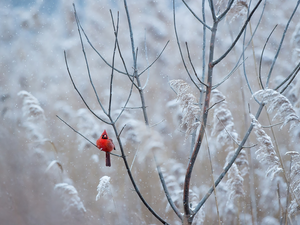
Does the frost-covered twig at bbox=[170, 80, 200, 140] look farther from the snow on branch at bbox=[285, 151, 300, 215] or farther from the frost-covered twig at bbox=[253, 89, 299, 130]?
the snow on branch at bbox=[285, 151, 300, 215]

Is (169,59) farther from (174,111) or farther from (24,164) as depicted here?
(24,164)

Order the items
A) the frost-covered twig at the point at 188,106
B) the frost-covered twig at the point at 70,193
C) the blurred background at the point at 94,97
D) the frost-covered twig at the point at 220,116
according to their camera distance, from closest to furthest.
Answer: the frost-covered twig at the point at 188,106, the frost-covered twig at the point at 220,116, the frost-covered twig at the point at 70,193, the blurred background at the point at 94,97

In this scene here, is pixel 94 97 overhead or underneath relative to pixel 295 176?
overhead

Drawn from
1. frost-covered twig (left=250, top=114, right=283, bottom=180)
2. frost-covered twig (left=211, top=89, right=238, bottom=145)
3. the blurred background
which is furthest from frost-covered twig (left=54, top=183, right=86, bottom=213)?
frost-covered twig (left=250, top=114, right=283, bottom=180)

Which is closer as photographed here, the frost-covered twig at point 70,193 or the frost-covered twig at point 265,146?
the frost-covered twig at point 265,146

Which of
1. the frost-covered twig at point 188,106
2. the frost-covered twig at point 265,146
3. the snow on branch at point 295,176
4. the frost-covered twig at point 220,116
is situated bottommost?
the snow on branch at point 295,176

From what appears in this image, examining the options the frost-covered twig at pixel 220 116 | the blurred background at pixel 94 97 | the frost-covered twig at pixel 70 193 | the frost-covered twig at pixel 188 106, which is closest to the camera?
the frost-covered twig at pixel 188 106

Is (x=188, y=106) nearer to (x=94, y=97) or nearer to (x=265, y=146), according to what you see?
(x=265, y=146)

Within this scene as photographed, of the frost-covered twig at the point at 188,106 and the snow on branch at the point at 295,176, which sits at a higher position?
the frost-covered twig at the point at 188,106

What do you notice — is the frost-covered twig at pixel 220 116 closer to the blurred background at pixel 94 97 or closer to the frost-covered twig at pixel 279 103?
the frost-covered twig at pixel 279 103

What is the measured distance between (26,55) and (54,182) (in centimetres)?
98

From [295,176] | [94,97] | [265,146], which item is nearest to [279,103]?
[265,146]

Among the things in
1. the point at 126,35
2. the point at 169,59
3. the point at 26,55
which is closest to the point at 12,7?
the point at 26,55

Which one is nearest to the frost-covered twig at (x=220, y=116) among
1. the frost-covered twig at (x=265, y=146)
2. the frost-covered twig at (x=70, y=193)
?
the frost-covered twig at (x=265, y=146)
